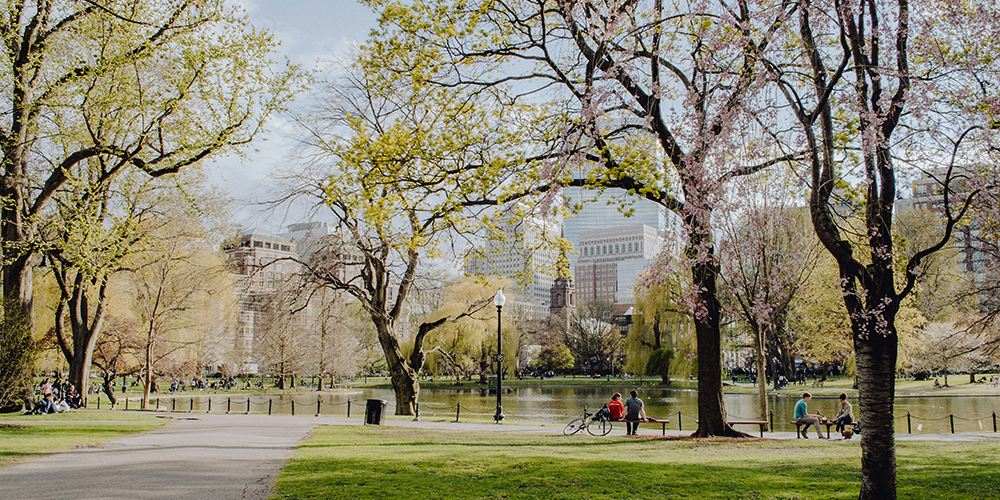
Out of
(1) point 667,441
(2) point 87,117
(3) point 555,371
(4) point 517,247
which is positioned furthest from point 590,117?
(3) point 555,371

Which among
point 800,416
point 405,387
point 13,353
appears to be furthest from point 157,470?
point 800,416

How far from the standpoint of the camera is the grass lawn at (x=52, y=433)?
9.94 m

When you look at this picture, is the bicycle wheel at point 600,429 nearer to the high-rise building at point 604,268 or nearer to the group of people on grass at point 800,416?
the group of people on grass at point 800,416

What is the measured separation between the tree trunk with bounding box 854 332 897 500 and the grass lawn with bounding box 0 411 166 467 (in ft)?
35.5

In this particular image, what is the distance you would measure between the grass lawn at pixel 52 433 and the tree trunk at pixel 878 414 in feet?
35.5

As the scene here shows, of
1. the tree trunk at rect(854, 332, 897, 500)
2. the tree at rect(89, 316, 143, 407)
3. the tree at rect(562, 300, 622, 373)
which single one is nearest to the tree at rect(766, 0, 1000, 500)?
the tree trunk at rect(854, 332, 897, 500)

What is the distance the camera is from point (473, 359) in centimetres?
4925

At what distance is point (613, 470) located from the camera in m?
8.48

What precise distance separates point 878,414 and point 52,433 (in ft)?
48.1

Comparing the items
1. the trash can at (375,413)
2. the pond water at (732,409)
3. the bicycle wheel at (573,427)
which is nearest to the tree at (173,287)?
the pond water at (732,409)

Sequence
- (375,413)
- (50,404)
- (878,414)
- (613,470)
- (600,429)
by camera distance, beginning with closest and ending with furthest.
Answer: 1. (878,414)
2. (613,470)
3. (375,413)
4. (600,429)
5. (50,404)

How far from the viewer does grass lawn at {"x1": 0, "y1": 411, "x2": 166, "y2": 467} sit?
9.94 meters

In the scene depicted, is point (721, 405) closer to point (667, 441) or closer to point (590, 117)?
point (667, 441)

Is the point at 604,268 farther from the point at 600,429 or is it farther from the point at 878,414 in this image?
the point at 878,414
